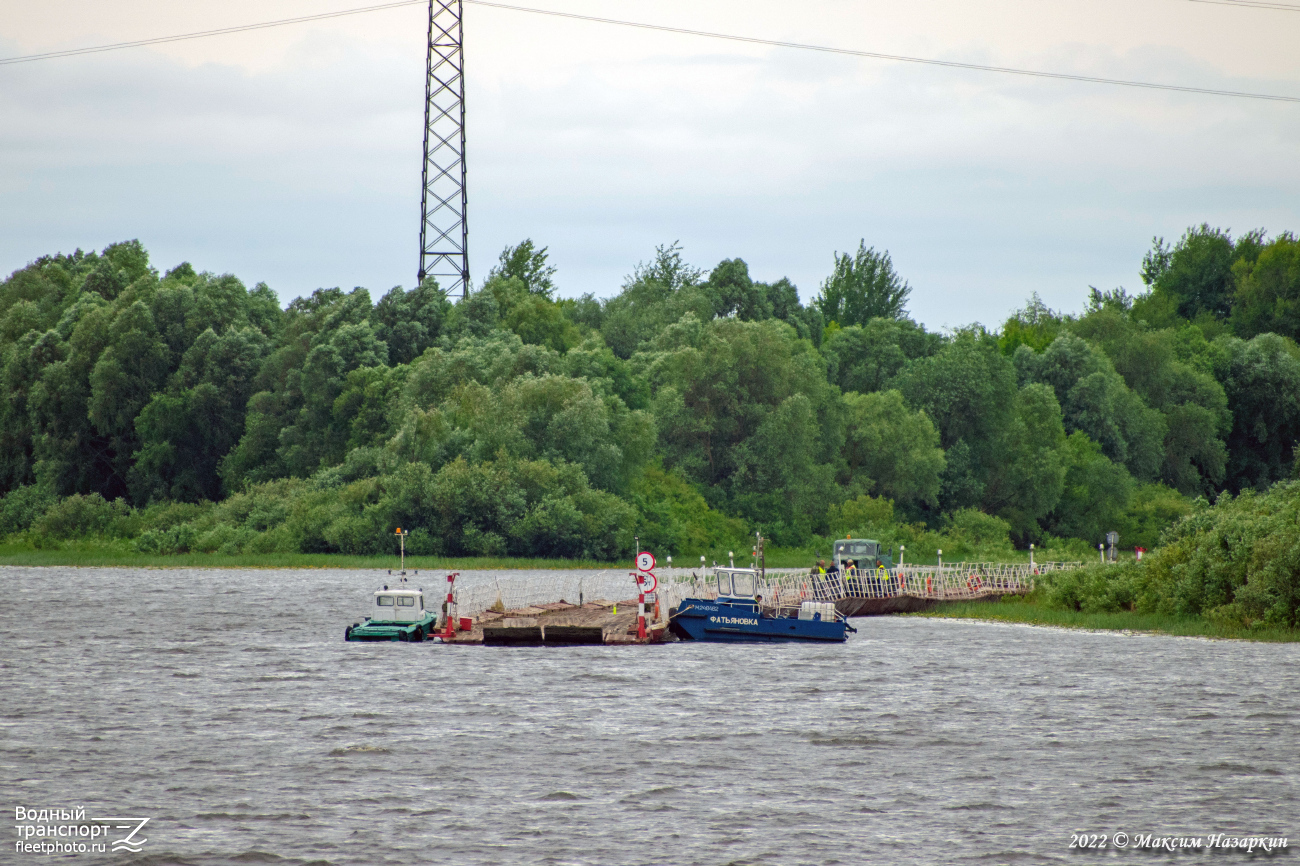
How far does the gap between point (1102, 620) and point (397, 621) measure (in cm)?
2946

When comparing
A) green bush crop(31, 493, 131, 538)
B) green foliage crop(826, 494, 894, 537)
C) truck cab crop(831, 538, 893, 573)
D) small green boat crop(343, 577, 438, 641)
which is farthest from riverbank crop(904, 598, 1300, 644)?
green bush crop(31, 493, 131, 538)

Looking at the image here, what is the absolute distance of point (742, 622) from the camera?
58625mm

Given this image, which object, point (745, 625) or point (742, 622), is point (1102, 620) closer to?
point (745, 625)

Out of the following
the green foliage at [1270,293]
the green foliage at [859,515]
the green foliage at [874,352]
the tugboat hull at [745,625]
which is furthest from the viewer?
the green foliage at [1270,293]

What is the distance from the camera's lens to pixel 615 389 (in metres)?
132

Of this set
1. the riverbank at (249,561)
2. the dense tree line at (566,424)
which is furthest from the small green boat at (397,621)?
the dense tree line at (566,424)

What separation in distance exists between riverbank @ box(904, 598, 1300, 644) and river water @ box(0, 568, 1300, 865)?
2.26 feet

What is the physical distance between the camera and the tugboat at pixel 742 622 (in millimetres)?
58750

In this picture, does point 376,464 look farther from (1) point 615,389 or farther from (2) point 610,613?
(2) point 610,613

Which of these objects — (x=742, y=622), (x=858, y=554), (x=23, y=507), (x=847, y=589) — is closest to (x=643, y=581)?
(x=742, y=622)

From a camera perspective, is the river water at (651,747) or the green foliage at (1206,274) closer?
the river water at (651,747)

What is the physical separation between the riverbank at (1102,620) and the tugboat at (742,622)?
12.1 meters

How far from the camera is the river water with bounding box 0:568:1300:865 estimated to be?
2734cm
